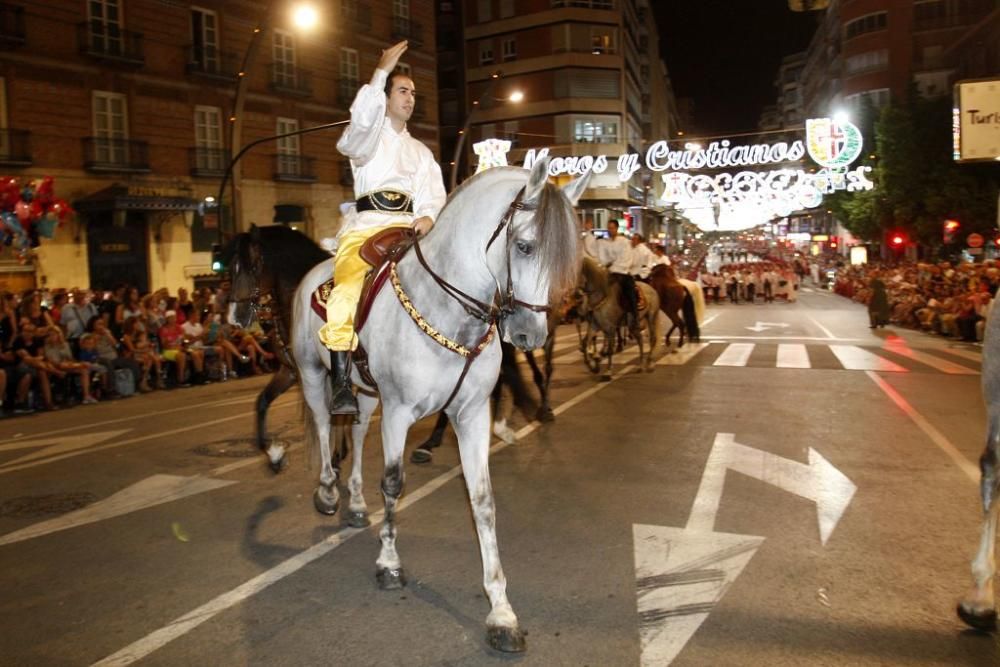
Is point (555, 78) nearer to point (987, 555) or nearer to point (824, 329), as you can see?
point (824, 329)

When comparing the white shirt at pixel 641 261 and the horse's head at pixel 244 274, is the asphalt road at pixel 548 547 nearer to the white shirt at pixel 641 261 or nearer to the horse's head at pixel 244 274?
the horse's head at pixel 244 274

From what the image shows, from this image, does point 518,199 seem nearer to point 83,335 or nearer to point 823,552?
point 823,552

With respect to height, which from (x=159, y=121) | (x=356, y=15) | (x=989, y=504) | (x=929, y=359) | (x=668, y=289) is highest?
(x=356, y=15)

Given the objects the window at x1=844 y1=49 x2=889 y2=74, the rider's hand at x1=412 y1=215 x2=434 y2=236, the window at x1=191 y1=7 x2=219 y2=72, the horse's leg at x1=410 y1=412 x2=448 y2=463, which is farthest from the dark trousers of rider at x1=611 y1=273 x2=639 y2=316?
the window at x1=844 y1=49 x2=889 y2=74

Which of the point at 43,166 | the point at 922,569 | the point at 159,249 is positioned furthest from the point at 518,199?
the point at 159,249

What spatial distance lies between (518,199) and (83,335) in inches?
472

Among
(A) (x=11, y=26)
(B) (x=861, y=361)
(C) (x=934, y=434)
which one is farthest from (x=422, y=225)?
(A) (x=11, y=26)

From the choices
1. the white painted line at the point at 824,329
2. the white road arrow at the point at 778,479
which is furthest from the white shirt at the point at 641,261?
the white road arrow at the point at 778,479

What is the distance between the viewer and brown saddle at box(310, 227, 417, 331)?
4.55m

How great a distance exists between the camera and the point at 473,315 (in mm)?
4094

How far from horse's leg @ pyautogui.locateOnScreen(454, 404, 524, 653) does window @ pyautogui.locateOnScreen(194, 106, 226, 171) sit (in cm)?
2602

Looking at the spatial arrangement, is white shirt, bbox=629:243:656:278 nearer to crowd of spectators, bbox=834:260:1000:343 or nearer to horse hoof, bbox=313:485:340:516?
crowd of spectators, bbox=834:260:1000:343

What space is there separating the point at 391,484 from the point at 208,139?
88.8ft

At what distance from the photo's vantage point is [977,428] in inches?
336
